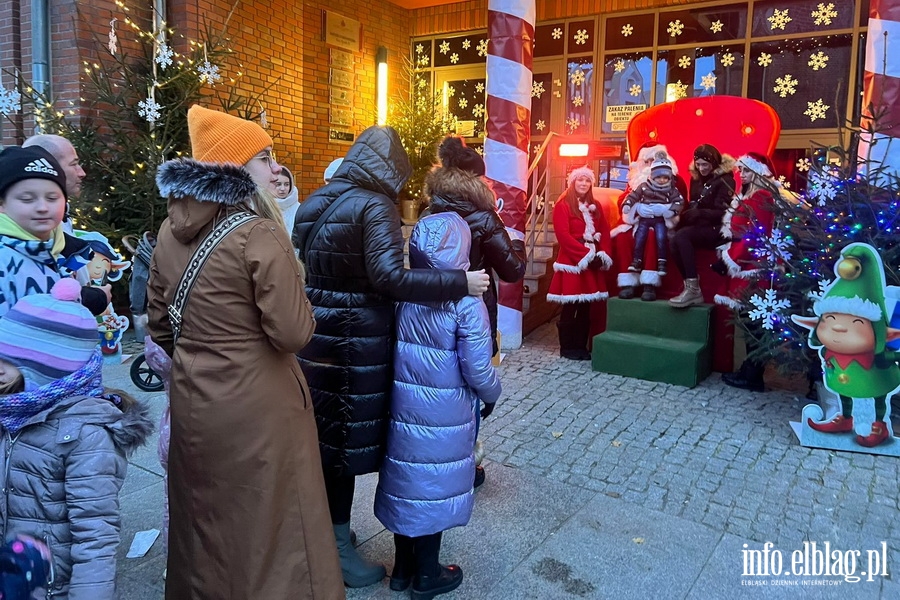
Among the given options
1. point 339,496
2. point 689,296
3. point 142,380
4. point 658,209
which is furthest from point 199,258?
point 658,209

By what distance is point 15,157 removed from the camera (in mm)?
2152

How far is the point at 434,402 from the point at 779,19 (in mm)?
8691

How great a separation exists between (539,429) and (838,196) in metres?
2.66

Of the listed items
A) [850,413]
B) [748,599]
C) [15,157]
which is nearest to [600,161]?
[850,413]

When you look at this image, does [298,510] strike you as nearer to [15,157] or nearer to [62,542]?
[62,542]

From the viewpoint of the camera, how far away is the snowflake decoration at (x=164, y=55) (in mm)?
6785

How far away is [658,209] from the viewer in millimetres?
6027

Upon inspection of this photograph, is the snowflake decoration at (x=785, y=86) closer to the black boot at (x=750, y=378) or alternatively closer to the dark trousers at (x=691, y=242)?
the dark trousers at (x=691, y=242)

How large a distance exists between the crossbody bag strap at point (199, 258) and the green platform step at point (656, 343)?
4.55 metres

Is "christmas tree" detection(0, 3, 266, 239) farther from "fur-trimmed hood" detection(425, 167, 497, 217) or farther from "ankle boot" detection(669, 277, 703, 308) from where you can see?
"ankle boot" detection(669, 277, 703, 308)

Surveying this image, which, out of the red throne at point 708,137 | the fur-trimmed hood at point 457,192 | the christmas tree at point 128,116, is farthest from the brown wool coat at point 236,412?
the christmas tree at point 128,116

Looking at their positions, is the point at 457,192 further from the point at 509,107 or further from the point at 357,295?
the point at 509,107

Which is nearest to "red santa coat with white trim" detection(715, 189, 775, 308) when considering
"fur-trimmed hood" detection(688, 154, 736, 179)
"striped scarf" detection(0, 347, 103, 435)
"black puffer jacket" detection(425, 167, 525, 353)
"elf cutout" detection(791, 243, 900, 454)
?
"fur-trimmed hood" detection(688, 154, 736, 179)

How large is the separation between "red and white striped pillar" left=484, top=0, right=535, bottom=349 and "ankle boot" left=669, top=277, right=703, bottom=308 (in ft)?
5.36
